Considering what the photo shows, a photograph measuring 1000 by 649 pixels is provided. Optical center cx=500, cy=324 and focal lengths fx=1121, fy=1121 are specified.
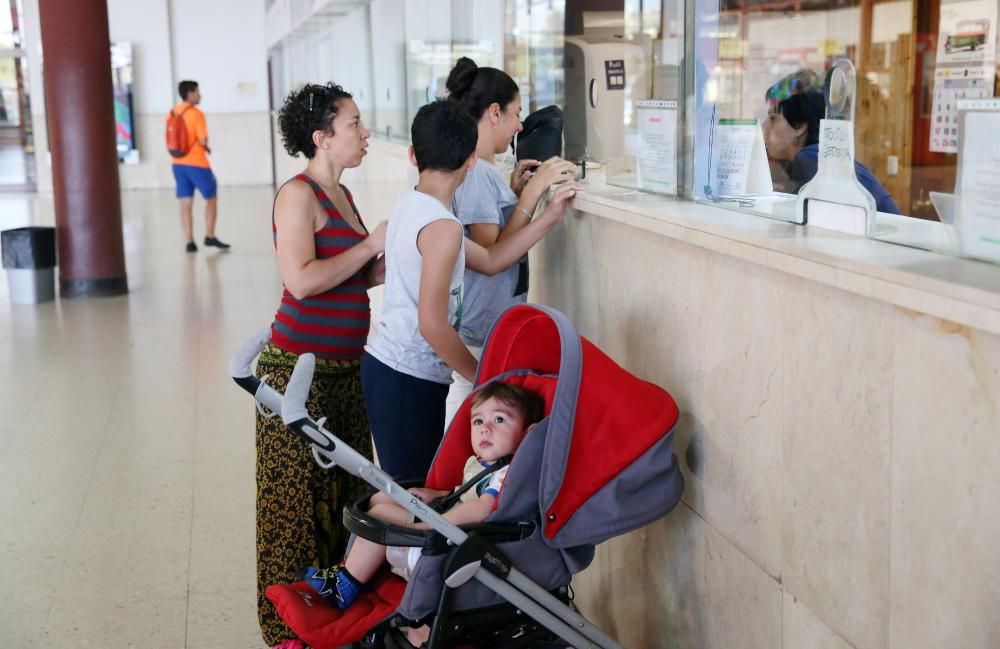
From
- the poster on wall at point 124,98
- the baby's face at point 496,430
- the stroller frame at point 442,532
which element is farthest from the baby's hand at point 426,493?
the poster on wall at point 124,98

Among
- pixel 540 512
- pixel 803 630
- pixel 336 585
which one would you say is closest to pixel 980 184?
pixel 803 630

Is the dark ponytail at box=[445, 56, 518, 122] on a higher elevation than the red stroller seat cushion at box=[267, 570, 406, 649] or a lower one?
higher

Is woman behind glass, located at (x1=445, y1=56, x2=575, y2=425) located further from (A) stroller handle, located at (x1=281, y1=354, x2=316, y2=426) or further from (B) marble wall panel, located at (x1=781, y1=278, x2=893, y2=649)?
(B) marble wall panel, located at (x1=781, y1=278, x2=893, y2=649)

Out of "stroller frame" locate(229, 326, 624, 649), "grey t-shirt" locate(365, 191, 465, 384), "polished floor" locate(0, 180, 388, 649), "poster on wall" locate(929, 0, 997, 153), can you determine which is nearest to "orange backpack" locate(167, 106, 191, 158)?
"polished floor" locate(0, 180, 388, 649)

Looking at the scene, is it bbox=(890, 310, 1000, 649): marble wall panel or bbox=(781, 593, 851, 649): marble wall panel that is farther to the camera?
bbox=(781, 593, 851, 649): marble wall panel

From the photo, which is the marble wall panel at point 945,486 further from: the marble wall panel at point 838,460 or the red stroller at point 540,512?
the red stroller at point 540,512

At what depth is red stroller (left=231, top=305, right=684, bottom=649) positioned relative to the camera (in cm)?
209

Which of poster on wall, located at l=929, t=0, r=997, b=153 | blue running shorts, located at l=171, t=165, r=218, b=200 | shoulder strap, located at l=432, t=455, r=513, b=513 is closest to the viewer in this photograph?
shoulder strap, located at l=432, t=455, r=513, b=513

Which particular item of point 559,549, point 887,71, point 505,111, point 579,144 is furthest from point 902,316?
point 887,71

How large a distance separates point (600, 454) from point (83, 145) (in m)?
7.84

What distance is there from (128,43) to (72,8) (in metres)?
12.6

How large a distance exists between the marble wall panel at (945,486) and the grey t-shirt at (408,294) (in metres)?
1.21

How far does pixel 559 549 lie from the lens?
2.24 m

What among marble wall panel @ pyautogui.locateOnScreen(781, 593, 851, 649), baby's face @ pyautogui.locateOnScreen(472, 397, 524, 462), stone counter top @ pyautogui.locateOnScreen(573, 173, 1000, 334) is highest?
stone counter top @ pyautogui.locateOnScreen(573, 173, 1000, 334)
